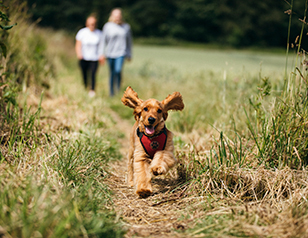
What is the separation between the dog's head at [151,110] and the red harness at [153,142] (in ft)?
0.19

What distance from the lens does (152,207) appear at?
2.47 m

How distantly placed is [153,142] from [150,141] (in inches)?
1.0

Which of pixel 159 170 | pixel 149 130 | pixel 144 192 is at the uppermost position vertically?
pixel 149 130

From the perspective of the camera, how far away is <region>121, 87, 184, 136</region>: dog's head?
2404mm

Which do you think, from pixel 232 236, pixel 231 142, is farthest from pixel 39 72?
pixel 232 236

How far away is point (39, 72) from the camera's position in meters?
5.44

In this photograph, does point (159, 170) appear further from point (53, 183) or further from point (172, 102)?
point (53, 183)

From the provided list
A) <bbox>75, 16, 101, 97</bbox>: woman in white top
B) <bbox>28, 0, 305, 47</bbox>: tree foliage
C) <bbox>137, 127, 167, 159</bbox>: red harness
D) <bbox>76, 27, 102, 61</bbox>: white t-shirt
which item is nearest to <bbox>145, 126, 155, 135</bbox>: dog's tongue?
<bbox>137, 127, 167, 159</bbox>: red harness

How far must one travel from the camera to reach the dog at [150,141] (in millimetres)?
2414

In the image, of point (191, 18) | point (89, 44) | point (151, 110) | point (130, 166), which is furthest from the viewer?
point (191, 18)

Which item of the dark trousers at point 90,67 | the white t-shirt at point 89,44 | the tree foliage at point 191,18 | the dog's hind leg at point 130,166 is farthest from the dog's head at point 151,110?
the tree foliage at point 191,18

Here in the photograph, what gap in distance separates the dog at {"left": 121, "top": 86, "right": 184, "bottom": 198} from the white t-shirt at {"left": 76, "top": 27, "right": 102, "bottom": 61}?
4.94m

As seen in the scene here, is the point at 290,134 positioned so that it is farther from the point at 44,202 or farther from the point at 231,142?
the point at 44,202

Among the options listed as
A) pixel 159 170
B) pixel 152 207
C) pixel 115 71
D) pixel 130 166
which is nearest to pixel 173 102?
pixel 159 170
